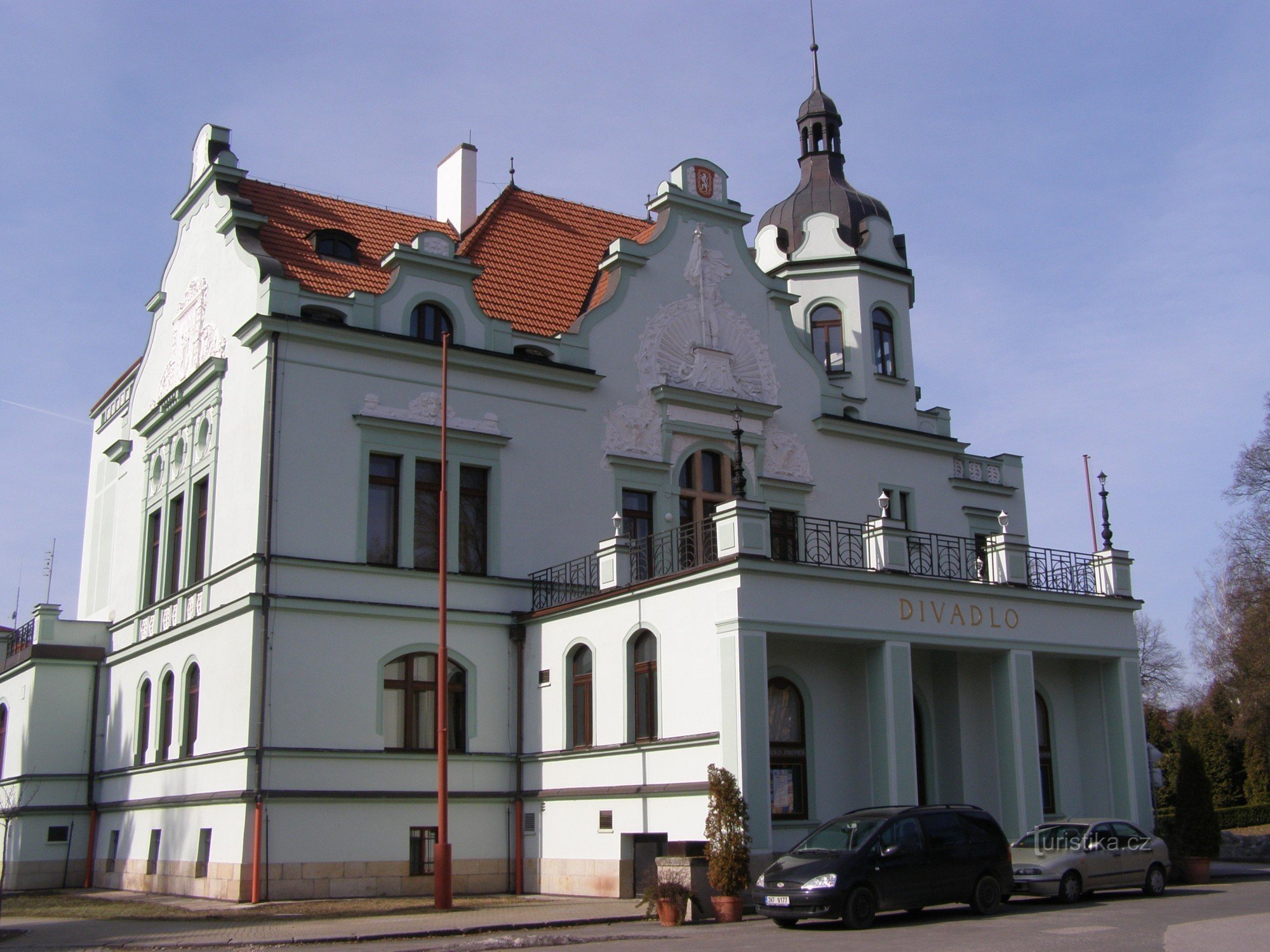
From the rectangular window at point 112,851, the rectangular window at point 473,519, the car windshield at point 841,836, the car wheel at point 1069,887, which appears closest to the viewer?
the car windshield at point 841,836

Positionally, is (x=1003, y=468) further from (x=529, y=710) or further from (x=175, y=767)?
(x=175, y=767)

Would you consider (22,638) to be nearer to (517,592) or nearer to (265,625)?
(265,625)

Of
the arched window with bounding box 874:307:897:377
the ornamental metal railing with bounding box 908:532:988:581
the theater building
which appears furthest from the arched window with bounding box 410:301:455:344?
the arched window with bounding box 874:307:897:377

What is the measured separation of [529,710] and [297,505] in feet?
20.1

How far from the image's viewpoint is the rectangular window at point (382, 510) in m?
25.2

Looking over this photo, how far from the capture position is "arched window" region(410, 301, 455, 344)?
26500 mm

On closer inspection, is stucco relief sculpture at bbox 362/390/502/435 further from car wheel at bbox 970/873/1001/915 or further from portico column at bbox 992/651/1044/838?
car wheel at bbox 970/873/1001/915

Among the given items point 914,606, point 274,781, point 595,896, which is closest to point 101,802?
point 274,781

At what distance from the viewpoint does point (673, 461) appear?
28.8 meters

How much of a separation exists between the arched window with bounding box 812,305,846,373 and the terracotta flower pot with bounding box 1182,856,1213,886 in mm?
15117

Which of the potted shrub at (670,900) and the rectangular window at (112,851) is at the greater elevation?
the rectangular window at (112,851)

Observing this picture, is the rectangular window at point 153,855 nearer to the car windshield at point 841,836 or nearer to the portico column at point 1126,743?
the car windshield at point 841,836

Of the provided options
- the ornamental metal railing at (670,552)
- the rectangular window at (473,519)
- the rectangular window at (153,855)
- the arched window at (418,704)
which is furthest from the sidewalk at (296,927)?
the rectangular window at (473,519)

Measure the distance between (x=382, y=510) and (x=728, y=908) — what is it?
1092 centimetres
